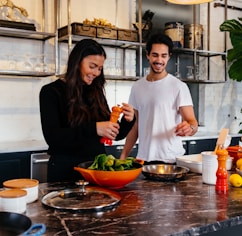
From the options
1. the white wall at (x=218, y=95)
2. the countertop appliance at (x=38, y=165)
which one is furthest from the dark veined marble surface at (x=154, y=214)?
the white wall at (x=218, y=95)

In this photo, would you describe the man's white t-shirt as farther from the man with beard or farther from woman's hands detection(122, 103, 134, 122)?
woman's hands detection(122, 103, 134, 122)

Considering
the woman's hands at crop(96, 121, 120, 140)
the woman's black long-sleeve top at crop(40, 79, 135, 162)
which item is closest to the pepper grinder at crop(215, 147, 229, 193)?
the woman's hands at crop(96, 121, 120, 140)

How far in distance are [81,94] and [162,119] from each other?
0.72 m

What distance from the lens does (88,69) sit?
214cm

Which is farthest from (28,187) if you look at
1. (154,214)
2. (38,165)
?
(38,165)

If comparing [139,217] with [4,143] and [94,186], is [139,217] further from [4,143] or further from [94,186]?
[4,143]

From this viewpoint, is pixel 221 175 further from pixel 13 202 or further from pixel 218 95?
pixel 218 95

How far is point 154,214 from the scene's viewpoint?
55.4 inches

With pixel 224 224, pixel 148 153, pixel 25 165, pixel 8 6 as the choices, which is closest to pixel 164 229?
pixel 224 224

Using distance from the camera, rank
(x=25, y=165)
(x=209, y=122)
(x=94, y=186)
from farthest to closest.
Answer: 1. (x=209, y=122)
2. (x=25, y=165)
3. (x=94, y=186)

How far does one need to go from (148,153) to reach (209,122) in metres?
3.10

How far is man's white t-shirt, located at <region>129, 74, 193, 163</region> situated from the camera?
2623mm

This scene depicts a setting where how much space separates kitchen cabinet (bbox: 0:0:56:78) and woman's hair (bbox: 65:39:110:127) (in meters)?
1.71

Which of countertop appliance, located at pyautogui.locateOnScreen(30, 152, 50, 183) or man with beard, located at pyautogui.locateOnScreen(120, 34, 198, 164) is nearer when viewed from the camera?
man with beard, located at pyautogui.locateOnScreen(120, 34, 198, 164)
